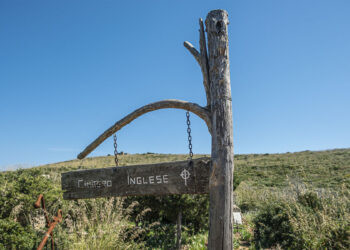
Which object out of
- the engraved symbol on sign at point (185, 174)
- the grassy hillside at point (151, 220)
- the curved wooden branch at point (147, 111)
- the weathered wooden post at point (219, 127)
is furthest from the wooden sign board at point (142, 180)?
the grassy hillside at point (151, 220)

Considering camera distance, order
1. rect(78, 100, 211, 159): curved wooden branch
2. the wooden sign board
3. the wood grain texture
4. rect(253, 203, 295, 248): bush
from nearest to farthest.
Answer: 1. the wood grain texture
2. the wooden sign board
3. rect(78, 100, 211, 159): curved wooden branch
4. rect(253, 203, 295, 248): bush

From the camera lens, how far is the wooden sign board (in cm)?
256

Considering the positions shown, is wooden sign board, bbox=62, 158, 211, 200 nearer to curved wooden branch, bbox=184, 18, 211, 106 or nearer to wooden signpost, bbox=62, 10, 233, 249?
wooden signpost, bbox=62, 10, 233, 249

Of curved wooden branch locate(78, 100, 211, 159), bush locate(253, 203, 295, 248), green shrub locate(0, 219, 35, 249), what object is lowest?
bush locate(253, 203, 295, 248)

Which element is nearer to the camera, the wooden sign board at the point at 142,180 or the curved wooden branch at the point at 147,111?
the wooden sign board at the point at 142,180

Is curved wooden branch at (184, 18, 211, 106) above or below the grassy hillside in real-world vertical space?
above

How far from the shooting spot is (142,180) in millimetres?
2824

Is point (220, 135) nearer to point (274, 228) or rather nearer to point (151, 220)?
point (274, 228)

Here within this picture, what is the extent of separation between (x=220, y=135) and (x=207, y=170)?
1.21ft

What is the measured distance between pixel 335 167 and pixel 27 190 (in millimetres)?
23399

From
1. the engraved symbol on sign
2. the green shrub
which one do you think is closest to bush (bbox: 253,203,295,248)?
the engraved symbol on sign

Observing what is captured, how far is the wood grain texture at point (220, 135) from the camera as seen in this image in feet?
7.73

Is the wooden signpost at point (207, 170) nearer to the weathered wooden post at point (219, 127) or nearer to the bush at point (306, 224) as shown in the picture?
the weathered wooden post at point (219, 127)

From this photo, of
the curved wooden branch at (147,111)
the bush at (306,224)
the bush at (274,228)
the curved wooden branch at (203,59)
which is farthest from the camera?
the bush at (274,228)
